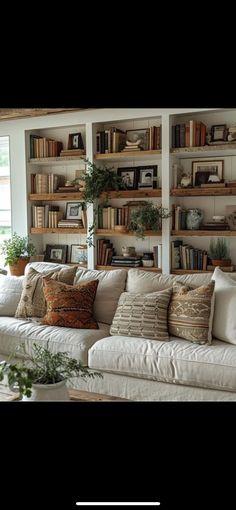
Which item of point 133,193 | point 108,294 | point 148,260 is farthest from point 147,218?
point 108,294

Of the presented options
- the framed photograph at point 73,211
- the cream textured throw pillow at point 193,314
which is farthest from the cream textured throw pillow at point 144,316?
the framed photograph at point 73,211

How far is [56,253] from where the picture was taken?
17.8 feet

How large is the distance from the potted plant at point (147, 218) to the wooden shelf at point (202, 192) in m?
0.20

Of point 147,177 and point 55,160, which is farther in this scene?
point 55,160

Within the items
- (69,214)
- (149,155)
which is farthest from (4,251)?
(149,155)

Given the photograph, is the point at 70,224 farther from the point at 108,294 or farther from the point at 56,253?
the point at 108,294

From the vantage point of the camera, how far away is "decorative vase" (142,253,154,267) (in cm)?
476

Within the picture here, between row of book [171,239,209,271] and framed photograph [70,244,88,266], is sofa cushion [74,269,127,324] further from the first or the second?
framed photograph [70,244,88,266]

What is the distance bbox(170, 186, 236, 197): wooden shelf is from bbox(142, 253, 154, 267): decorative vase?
67 cm

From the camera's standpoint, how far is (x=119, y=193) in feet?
15.8

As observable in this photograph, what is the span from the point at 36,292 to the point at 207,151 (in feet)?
6.72

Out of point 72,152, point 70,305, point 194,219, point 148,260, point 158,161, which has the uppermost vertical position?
point 72,152
